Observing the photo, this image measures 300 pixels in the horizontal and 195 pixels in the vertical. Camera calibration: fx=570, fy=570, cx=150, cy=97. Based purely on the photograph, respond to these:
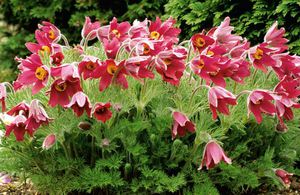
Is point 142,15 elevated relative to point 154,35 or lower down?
lower down

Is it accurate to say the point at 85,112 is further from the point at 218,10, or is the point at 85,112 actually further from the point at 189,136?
the point at 218,10

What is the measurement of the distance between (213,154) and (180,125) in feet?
0.70

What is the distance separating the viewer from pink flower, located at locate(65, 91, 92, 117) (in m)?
2.52

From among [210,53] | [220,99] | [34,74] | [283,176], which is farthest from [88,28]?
[283,176]

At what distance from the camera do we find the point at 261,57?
9.50ft

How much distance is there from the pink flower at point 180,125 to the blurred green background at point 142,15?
1.46 metres

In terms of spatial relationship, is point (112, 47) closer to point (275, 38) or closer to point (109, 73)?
point (109, 73)

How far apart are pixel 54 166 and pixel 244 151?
96 cm

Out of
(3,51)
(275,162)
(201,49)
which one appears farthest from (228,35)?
(3,51)

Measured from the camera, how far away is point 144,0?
5.82m

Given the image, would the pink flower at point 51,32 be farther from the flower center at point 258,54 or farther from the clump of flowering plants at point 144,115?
the flower center at point 258,54

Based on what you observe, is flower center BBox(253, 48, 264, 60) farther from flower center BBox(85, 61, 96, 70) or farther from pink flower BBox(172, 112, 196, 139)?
flower center BBox(85, 61, 96, 70)

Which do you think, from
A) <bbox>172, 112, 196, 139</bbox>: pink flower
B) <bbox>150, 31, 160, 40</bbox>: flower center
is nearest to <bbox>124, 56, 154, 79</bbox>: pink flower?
<bbox>172, 112, 196, 139</bbox>: pink flower

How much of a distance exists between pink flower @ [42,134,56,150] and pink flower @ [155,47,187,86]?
0.58 m
